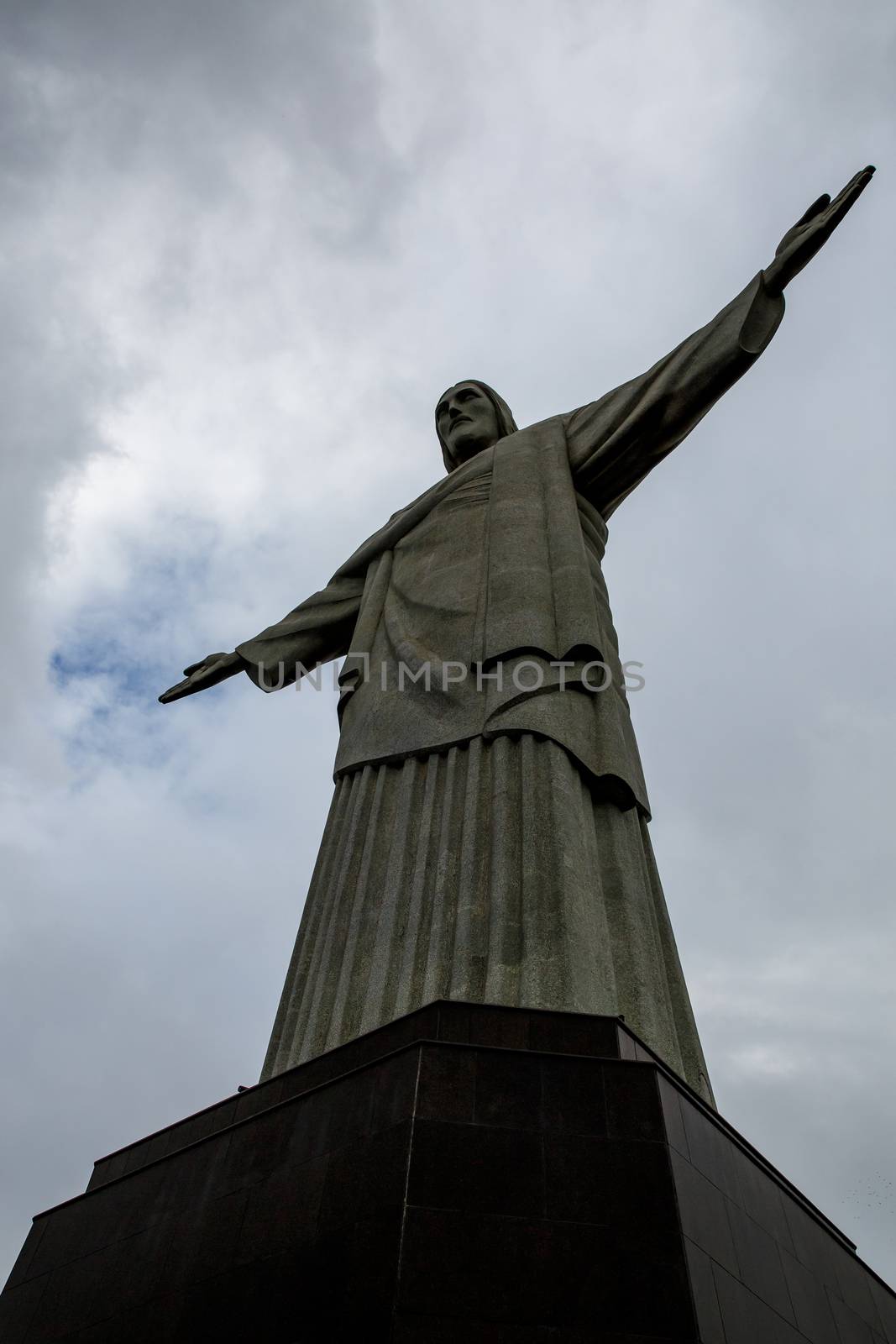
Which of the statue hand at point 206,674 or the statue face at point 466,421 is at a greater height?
the statue face at point 466,421

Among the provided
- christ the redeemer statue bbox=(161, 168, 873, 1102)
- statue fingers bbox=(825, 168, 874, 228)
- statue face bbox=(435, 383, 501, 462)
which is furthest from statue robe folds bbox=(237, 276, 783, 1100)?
statue face bbox=(435, 383, 501, 462)

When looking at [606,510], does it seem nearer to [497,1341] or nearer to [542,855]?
[542,855]

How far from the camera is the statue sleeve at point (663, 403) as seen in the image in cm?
856

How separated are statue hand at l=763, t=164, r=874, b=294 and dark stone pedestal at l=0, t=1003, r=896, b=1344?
6099 mm

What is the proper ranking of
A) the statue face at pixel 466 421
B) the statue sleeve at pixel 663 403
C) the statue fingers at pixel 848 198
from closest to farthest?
the statue fingers at pixel 848 198
the statue sleeve at pixel 663 403
the statue face at pixel 466 421

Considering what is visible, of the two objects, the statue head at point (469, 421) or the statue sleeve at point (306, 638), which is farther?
the statue head at point (469, 421)

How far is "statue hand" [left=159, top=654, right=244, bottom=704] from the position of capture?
977cm

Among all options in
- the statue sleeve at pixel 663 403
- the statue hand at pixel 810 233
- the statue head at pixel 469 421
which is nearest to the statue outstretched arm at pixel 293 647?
the statue head at pixel 469 421

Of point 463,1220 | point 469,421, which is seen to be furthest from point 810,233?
point 463,1220

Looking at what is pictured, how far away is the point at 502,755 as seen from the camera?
6625mm

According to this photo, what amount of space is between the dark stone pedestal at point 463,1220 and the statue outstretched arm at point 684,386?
18.9 ft

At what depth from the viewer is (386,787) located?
286 inches

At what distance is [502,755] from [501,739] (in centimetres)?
14

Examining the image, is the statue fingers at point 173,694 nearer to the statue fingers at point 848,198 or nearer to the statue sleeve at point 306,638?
the statue sleeve at point 306,638
